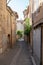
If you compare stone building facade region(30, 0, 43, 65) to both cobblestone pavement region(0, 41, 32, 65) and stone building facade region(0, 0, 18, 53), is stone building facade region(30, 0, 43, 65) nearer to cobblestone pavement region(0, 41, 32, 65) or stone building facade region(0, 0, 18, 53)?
cobblestone pavement region(0, 41, 32, 65)

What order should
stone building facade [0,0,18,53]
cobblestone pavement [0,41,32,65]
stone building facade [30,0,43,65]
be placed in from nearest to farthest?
1. stone building facade [30,0,43,65]
2. cobblestone pavement [0,41,32,65]
3. stone building facade [0,0,18,53]

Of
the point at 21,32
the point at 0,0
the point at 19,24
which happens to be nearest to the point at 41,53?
the point at 0,0

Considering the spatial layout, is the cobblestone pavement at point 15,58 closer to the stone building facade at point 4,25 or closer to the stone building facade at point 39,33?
the stone building facade at point 4,25

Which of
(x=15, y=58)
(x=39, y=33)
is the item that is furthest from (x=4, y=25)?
(x=39, y=33)

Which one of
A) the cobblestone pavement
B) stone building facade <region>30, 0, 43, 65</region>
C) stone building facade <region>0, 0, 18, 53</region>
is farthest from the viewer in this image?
stone building facade <region>0, 0, 18, 53</region>

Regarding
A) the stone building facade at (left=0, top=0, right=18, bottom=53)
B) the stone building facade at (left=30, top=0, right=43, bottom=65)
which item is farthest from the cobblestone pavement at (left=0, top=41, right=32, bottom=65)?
the stone building facade at (left=30, top=0, right=43, bottom=65)

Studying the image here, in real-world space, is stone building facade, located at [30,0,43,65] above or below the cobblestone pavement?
above

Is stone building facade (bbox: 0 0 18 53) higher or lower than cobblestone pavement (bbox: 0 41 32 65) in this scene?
higher

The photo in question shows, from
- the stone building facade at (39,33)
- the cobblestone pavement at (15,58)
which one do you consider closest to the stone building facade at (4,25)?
the cobblestone pavement at (15,58)

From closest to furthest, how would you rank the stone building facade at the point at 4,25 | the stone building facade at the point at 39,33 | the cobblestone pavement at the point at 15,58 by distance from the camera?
1. the stone building facade at the point at 39,33
2. the cobblestone pavement at the point at 15,58
3. the stone building facade at the point at 4,25

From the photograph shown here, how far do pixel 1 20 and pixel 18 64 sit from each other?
23.6 ft

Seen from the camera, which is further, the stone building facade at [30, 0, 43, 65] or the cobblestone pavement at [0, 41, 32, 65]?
the cobblestone pavement at [0, 41, 32, 65]

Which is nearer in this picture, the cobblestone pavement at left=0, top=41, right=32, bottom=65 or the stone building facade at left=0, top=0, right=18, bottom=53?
the cobblestone pavement at left=0, top=41, right=32, bottom=65

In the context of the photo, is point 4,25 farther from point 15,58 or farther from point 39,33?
point 39,33
